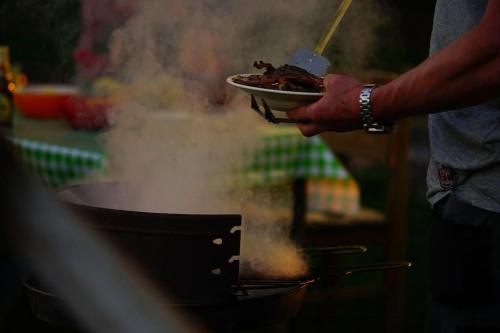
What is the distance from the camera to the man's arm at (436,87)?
1789mm

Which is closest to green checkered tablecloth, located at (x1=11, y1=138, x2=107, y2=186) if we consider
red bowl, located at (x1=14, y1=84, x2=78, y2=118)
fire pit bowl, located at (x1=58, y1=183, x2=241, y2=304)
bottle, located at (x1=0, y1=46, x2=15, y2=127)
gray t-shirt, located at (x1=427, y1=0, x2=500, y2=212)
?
bottle, located at (x1=0, y1=46, x2=15, y2=127)

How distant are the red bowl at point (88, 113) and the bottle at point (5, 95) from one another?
300 mm

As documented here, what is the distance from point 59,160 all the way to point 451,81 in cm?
227

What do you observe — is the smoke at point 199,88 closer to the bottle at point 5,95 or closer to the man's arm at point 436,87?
the man's arm at point 436,87

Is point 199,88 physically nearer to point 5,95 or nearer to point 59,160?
point 59,160

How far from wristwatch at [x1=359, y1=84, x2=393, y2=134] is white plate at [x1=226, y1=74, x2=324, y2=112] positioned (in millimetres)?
137

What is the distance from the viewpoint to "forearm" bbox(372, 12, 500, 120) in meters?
1.79

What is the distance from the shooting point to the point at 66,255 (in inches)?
46.1

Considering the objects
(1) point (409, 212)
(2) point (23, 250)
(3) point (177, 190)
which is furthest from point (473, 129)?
(1) point (409, 212)

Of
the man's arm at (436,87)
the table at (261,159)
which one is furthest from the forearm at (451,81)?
the table at (261,159)

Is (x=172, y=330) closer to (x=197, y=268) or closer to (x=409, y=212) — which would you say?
(x=197, y=268)

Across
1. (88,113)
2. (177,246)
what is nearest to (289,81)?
(177,246)

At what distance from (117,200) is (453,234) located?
1.03 metres

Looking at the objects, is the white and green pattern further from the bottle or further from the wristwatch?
the wristwatch
